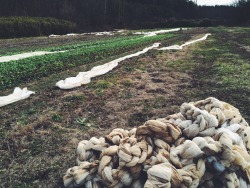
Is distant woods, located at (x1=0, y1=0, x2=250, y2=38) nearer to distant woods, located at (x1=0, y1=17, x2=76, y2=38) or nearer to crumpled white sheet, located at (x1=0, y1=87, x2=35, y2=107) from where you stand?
distant woods, located at (x1=0, y1=17, x2=76, y2=38)

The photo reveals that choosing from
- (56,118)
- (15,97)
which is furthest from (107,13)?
(56,118)

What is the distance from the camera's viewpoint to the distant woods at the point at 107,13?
187 feet

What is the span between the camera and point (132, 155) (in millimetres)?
3314

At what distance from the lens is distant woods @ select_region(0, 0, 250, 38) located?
57.1 m

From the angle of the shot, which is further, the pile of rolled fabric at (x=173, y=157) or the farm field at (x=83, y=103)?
the farm field at (x=83, y=103)

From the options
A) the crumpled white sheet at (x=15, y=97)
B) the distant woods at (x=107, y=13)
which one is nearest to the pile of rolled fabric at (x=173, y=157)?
the crumpled white sheet at (x=15, y=97)

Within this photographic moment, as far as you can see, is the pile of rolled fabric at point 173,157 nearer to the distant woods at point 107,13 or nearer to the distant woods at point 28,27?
the distant woods at point 28,27

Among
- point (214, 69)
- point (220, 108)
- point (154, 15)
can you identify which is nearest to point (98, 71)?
point (214, 69)

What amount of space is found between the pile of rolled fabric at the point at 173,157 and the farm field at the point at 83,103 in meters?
0.92

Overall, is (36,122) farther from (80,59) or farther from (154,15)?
(154,15)

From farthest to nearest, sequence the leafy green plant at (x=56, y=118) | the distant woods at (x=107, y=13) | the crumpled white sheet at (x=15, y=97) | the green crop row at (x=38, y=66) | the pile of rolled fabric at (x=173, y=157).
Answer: the distant woods at (x=107, y=13)
the green crop row at (x=38, y=66)
the crumpled white sheet at (x=15, y=97)
the leafy green plant at (x=56, y=118)
the pile of rolled fabric at (x=173, y=157)

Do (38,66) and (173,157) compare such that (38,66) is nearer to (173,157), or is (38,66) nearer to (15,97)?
(15,97)

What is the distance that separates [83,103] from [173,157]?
15.6 ft

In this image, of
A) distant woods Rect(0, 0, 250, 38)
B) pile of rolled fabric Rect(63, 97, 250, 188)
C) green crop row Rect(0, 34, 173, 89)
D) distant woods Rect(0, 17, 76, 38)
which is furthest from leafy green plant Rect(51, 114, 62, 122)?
distant woods Rect(0, 0, 250, 38)
